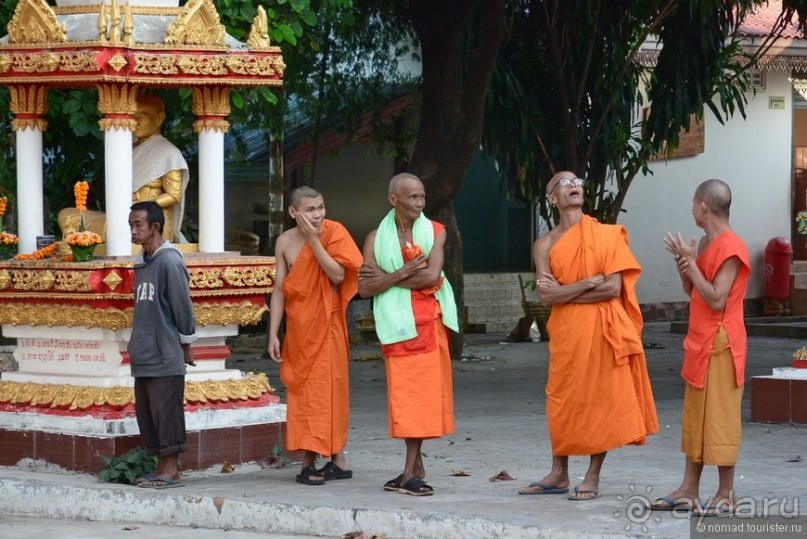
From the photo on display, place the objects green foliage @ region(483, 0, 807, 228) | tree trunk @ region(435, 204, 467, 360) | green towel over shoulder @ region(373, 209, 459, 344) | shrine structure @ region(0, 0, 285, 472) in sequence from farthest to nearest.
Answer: green foliage @ region(483, 0, 807, 228) → tree trunk @ region(435, 204, 467, 360) → shrine structure @ region(0, 0, 285, 472) → green towel over shoulder @ region(373, 209, 459, 344)

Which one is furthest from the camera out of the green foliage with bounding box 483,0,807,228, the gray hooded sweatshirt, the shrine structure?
the green foliage with bounding box 483,0,807,228

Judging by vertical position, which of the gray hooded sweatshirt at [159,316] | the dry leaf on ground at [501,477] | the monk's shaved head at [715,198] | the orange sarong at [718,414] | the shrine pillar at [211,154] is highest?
the shrine pillar at [211,154]

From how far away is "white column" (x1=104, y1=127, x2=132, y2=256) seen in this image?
28.9 feet

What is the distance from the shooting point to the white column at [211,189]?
9.21 meters

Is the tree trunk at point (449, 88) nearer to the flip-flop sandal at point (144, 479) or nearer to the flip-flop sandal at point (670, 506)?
the flip-flop sandal at point (144, 479)

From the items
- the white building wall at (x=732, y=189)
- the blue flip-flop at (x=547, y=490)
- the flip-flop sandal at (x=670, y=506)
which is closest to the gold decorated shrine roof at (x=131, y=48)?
the blue flip-flop at (x=547, y=490)

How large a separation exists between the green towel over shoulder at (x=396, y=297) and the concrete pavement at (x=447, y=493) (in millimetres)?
850

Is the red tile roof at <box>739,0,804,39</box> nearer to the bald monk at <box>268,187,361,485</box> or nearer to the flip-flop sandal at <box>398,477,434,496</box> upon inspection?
the bald monk at <box>268,187,361,485</box>

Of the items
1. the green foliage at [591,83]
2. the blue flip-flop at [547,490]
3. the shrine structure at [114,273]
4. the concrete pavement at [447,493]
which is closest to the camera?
the concrete pavement at [447,493]

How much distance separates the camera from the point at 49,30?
891cm

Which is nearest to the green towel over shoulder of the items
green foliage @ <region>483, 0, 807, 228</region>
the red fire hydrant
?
green foliage @ <region>483, 0, 807, 228</region>

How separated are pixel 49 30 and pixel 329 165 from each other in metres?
11.2

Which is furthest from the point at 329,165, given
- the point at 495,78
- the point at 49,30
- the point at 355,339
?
the point at 49,30

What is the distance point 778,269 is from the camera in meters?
22.5
